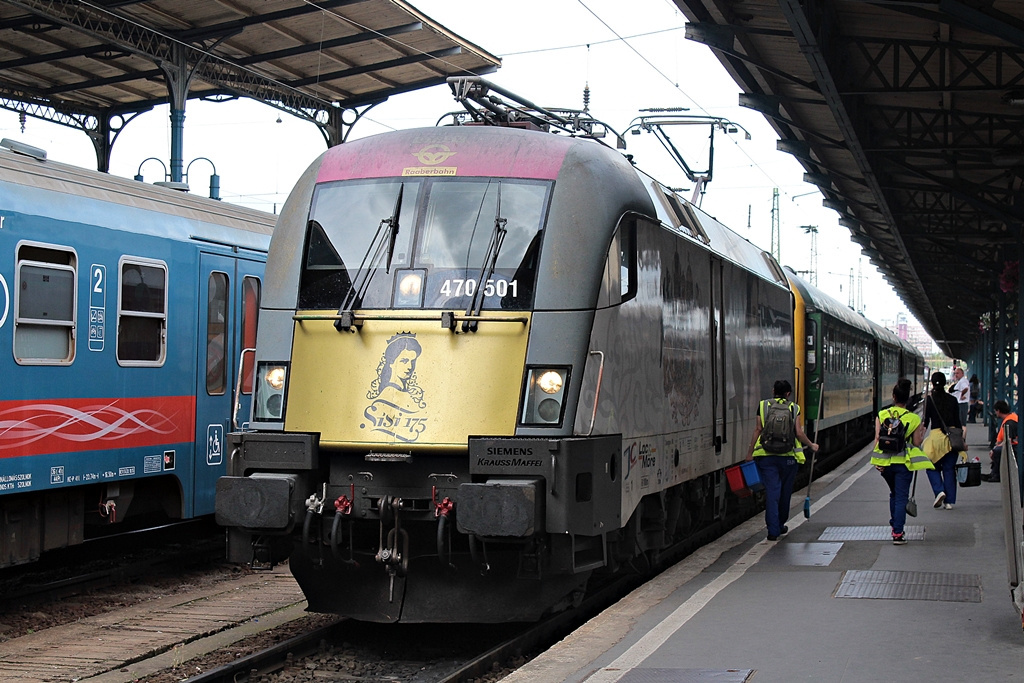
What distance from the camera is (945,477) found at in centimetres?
1457

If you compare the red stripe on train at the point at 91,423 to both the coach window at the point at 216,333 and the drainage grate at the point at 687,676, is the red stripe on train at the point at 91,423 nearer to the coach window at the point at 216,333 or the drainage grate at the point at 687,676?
the coach window at the point at 216,333

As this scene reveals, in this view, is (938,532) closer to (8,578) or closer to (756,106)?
(756,106)

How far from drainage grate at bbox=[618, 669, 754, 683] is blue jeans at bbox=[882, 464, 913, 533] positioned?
5538 mm

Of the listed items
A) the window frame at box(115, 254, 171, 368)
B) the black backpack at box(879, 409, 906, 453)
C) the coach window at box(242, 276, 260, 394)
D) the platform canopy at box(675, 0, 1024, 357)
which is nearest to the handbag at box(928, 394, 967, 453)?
the black backpack at box(879, 409, 906, 453)

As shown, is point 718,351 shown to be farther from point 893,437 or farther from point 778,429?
point 893,437

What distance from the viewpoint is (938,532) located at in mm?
12391

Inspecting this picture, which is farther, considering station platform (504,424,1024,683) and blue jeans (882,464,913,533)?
blue jeans (882,464,913,533)

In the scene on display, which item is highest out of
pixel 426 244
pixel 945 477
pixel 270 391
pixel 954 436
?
pixel 426 244

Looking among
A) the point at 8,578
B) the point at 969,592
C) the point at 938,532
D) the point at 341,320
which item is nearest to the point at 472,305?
the point at 341,320

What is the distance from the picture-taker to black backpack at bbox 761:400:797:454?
472 inches

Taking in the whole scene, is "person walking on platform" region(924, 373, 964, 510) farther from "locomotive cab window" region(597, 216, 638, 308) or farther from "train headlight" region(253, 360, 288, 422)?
"train headlight" region(253, 360, 288, 422)

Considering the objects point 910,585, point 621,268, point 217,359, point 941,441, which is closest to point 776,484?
point 910,585

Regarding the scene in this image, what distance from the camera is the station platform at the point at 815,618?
6.55 m

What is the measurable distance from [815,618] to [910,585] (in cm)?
165
